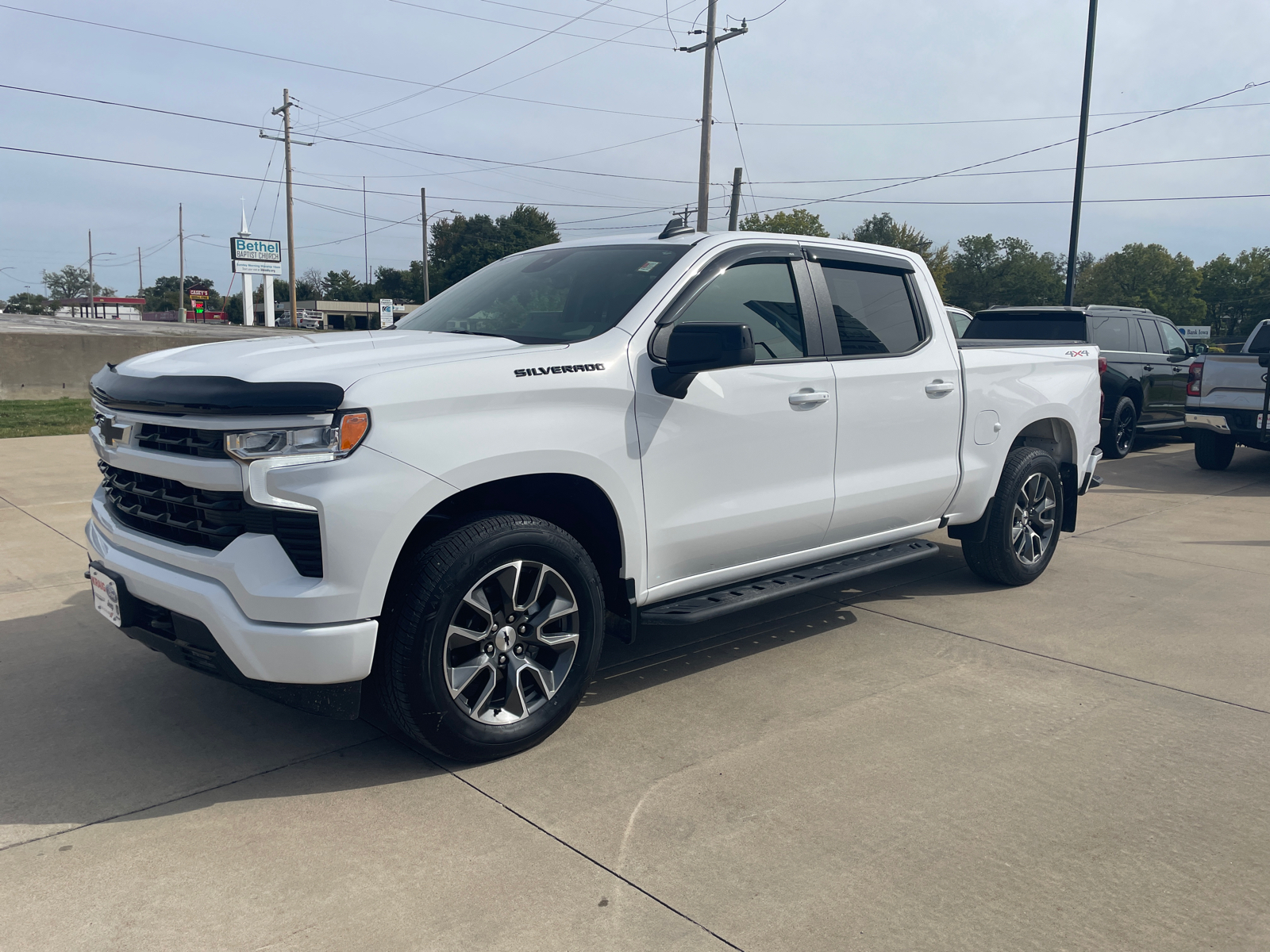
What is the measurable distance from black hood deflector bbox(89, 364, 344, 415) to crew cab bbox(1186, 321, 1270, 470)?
10630 mm

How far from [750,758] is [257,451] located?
2020mm

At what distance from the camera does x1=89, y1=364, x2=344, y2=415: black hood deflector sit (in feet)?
9.80

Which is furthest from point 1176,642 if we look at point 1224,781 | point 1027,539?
point 1224,781

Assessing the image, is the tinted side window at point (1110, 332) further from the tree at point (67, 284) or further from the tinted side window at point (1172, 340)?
the tree at point (67, 284)

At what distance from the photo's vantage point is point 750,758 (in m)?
3.58

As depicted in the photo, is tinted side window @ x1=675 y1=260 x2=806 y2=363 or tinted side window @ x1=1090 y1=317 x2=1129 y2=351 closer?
tinted side window @ x1=675 y1=260 x2=806 y2=363

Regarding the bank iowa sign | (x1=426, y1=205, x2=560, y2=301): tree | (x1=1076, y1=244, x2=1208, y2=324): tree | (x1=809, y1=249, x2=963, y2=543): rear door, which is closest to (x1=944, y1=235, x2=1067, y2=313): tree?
(x1=1076, y1=244, x2=1208, y2=324): tree

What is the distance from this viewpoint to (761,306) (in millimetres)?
4395

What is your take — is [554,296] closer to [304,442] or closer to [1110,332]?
[304,442]

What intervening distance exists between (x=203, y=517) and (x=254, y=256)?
79758mm

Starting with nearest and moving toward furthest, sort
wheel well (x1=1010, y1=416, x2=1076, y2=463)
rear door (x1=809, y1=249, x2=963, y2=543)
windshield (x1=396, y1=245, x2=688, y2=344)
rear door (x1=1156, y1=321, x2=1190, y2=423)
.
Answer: windshield (x1=396, y1=245, x2=688, y2=344), rear door (x1=809, y1=249, x2=963, y2=543), wheel well (x1=1010, y1=416, x2=1076, y2=463), rear door (x1=1156, y1=321, x2=1190, y2=423)

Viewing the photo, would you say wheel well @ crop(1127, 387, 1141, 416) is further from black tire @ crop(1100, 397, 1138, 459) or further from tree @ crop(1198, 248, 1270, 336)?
tree @ crop(1198, 248, 1270, 336)

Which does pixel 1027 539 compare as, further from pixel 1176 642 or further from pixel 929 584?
pixel 1176 642

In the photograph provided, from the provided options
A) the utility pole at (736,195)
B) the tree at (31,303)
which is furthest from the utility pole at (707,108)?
the tree at (31,303)
